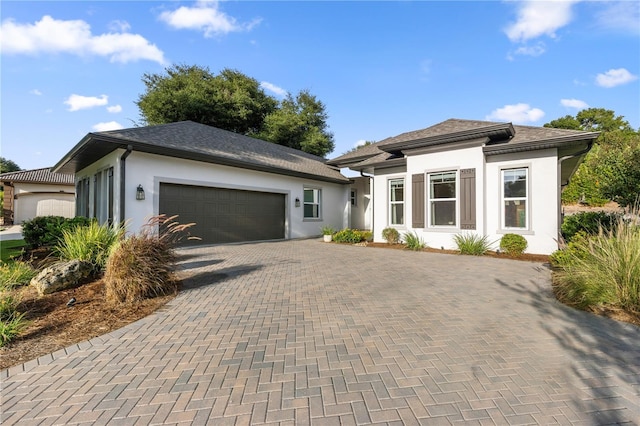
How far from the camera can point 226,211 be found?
11797 mm

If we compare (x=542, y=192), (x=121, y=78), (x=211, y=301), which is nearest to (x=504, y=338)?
(x=211, y=301)

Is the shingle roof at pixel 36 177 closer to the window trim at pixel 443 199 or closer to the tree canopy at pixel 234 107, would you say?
the tree canopy at pixel 234 107

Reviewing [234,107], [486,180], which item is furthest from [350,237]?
[234,107]

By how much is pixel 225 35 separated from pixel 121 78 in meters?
4.41

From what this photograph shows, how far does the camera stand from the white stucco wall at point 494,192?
8.62 meters

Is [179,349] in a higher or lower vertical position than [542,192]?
lower

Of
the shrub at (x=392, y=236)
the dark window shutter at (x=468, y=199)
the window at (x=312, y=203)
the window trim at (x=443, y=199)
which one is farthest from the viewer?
the window at (x=312, y=203)

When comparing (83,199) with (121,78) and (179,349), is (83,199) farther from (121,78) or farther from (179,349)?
(179,349)

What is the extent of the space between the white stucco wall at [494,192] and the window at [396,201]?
1.97 feet

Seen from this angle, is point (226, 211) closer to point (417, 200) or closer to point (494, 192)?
point (417, 200)

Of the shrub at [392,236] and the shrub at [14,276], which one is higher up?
the shrub at [392,236]

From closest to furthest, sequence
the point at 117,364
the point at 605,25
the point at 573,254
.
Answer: the point at 117,364 → the point at 573,254 → the point at 605,25

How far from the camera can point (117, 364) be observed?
2750 mm

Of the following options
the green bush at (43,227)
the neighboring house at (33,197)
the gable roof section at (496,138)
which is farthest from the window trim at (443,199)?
the neighboring house at (33,197)
